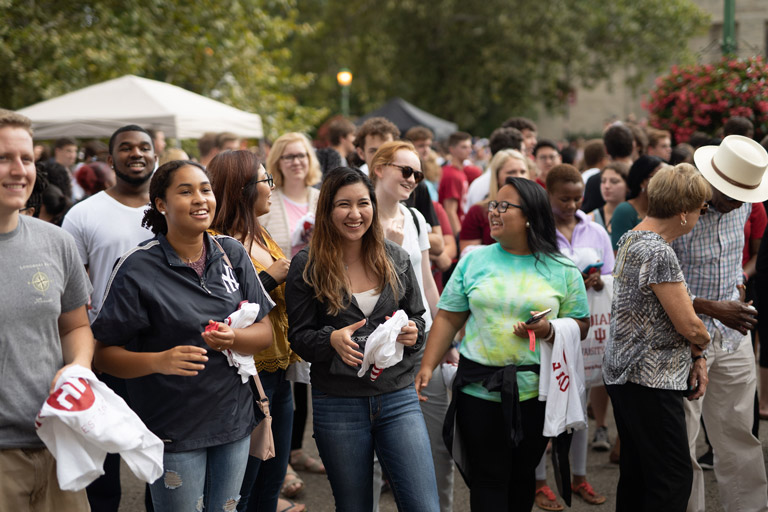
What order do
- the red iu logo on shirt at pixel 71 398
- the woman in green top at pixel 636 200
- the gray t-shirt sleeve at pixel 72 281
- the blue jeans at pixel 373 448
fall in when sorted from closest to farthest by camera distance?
the red iu logo on shirt at pixel 71 398 → the gray t-shirt sleeve at pixel 72 281 → the blue jeans at pixel 373 448 → the woman in green top at pixel 636 200

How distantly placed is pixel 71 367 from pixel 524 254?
2.26 m

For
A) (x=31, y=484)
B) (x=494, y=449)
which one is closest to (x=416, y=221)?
(x=494, y=449)

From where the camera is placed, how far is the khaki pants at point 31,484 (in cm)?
263

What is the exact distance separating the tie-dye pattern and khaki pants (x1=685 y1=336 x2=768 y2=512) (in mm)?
1038

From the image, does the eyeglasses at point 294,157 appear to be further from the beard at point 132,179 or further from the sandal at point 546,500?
the sandal at point 546,500

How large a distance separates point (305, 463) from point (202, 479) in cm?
266

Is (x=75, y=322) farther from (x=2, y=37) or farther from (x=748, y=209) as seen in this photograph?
(x=2, y=37)

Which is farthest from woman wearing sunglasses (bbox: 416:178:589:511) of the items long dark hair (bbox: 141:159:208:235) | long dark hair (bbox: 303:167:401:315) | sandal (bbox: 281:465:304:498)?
sandal (bbox: 281:465:304:498)

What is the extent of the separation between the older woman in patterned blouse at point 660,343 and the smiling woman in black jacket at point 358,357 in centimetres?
113

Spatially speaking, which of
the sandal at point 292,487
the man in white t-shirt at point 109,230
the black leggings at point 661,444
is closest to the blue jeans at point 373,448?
the black leggings at point 661,444

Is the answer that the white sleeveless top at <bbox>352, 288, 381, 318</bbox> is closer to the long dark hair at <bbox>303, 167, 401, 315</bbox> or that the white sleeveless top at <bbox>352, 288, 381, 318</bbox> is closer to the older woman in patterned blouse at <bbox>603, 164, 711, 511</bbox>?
the long dark hair at <bbox>303, 167, 401, 315</bbox>

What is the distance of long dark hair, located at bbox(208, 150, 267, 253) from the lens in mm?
3930

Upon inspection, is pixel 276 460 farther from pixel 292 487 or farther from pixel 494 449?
pixel 292 487

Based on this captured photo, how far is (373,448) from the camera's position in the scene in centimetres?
354
